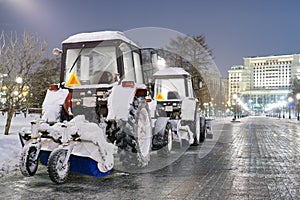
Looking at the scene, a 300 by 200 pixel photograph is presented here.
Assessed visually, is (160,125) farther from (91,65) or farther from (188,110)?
(188,110)

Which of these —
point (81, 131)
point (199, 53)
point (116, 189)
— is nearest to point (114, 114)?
point (81, 131)

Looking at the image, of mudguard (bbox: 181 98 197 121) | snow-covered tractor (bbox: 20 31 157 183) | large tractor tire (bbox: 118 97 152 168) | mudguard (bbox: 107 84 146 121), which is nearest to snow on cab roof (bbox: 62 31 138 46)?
snow-covered tractor (bbox: 20 31 157 183)

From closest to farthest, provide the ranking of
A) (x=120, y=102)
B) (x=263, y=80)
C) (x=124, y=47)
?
(x=120, y=102) < (x=124, y=47) < (x=263, y=80)

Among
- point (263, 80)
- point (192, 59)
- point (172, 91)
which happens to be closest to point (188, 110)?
point (172, 91)

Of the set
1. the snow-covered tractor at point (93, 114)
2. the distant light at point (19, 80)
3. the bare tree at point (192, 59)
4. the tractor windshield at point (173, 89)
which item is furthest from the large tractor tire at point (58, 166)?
the bare tree at point (192, 59)

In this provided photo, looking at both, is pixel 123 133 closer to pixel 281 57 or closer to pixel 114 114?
pixel 114 114

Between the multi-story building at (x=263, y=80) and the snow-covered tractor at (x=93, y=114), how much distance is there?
152m

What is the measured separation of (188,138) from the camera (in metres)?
12.7

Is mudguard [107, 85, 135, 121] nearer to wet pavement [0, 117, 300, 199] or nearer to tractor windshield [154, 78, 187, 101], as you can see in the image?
wet pavement [0, 117, 300, 199]

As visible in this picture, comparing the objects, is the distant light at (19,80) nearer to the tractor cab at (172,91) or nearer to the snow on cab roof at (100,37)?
the tractor cab at (172,91)

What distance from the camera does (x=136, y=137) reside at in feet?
23.6

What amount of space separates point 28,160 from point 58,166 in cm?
76

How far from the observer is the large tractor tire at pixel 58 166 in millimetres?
5840

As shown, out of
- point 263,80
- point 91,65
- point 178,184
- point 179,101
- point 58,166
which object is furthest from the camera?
point 263,80
